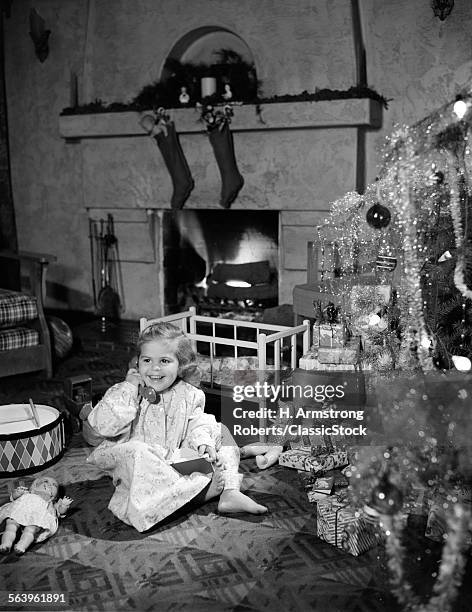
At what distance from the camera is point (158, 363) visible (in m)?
3.23

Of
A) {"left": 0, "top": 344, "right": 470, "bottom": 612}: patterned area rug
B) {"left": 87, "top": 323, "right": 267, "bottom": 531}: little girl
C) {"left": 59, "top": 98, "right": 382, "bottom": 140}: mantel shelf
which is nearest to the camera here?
{"left": 0, "top": 344, "right": 470, "bottom": 612}: patterned area rug

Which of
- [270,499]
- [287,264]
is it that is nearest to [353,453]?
[270,499]

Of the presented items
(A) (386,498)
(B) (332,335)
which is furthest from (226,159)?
(A) (386,498)

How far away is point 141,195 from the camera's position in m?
6.68

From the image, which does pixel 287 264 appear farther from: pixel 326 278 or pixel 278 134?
pixel 326 278

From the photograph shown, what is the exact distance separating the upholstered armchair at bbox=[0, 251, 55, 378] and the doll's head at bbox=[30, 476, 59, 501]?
1913 millimetres

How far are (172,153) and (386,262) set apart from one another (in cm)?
339

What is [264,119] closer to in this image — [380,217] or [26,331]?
[26,331]

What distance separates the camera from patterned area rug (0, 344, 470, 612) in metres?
2.48

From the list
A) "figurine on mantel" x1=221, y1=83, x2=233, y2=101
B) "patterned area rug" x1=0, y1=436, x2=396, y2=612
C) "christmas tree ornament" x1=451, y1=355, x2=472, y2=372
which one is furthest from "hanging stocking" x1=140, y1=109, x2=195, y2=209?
"christmas tree ornament" x1=451, y1=355, x2=472, y2=372

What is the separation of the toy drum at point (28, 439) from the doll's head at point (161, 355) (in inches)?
28.1

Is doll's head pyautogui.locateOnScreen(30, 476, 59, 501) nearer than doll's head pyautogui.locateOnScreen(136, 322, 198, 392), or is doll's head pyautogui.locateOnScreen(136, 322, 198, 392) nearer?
doll's head pyautogui.locateOnScreen(30, 476, 59, 501)

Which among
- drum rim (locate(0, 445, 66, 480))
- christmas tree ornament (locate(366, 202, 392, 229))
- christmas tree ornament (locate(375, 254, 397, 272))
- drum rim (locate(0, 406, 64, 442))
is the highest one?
christmas tree ornament (locate(366, 202, 392, 229))

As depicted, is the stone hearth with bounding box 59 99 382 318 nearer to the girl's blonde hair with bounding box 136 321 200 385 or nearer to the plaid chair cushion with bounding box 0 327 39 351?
the plaid chair cushion with bounding box 0 327 39 351
